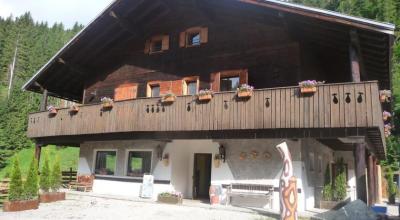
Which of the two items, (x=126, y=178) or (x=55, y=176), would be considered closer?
(x=55, y=176)

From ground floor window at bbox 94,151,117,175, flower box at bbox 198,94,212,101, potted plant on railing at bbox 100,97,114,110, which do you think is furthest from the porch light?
ground floor window at bbox 94,151,117,175

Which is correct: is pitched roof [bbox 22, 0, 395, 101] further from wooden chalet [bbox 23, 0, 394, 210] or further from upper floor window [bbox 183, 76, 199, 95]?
upper floor window [bbox 183, 76, 199, 95]

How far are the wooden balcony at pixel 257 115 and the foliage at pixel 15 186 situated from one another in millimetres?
4377

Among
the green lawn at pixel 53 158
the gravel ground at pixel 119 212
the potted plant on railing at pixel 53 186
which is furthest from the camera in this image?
the green lawn at pixel 53 158

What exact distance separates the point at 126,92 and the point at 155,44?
2.64 meters

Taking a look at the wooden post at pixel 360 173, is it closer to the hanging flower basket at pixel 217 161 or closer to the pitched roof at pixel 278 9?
the pitched roof at pixel 278 9

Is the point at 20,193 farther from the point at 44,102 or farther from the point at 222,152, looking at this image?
the point at 44,102

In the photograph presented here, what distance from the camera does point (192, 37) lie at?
18.2 metres

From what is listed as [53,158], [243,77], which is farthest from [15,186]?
[53,158]

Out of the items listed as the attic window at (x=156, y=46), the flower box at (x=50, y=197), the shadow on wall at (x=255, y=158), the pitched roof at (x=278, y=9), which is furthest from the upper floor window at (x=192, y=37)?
the flower box at (x=50, y=197)

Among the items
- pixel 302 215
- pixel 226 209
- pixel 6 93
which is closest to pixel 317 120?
pixel 302 215

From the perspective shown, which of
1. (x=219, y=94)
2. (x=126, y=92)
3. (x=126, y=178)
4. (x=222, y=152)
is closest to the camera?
(x=219, y=94)

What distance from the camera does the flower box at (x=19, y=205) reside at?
12242mm

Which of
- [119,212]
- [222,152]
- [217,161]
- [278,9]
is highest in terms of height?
[278,9]
